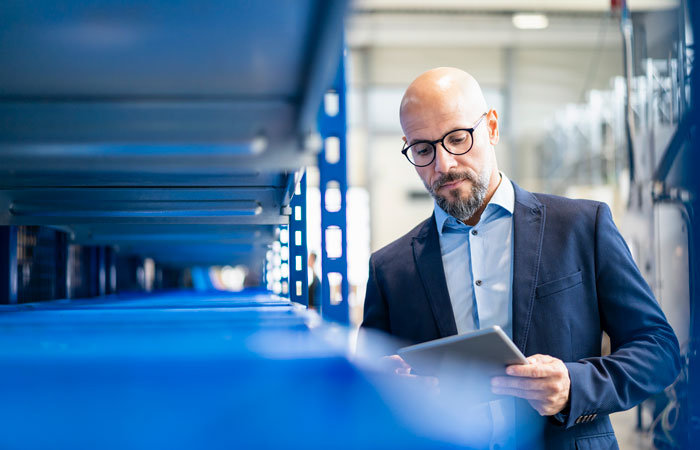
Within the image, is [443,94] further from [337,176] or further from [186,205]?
[186,205]

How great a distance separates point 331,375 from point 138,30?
0.30 m

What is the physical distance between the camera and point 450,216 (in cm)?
135

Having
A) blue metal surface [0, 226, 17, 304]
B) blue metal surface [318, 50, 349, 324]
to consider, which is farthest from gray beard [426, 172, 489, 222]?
blue metal surface [0, 226, 17, 304]

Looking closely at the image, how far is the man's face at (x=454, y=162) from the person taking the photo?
4.13 ft

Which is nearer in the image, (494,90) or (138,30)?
(138,30)

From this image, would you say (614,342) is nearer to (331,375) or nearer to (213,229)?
(331,375)

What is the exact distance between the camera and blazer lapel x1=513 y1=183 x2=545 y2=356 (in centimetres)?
120

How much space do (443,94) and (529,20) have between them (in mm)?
8882

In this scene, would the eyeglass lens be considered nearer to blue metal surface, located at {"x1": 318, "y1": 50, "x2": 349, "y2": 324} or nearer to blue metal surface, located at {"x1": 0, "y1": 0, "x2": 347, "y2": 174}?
blue metal surface, located at {"x1": 318, "y1": 50, "x2": 349, "y2": 324}

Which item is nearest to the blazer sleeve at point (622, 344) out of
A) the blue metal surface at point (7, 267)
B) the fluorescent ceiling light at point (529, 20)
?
the blue metal surface at point (7, 267)

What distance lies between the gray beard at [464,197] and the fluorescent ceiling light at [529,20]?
8.82 meters

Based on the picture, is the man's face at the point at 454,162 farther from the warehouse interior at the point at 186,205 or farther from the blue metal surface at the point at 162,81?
the blue metal surface at the point at 162,81

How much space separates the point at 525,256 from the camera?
4.05ft

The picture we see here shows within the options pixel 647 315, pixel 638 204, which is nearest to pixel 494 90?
pixel 638 204
